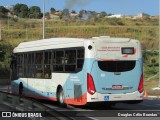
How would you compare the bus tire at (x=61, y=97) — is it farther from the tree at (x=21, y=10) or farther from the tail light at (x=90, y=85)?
the tree at (x=21, y=10)

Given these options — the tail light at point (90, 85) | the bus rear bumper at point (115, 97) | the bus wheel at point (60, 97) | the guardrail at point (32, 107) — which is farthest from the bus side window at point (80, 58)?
the guardrail at point (32, 107)

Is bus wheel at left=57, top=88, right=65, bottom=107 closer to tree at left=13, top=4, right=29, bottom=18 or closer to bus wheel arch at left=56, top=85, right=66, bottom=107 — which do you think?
bus wheel arch at left=56, top=85, right=66, bottom=107

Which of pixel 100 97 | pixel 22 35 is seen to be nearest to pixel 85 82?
pixel 100 97

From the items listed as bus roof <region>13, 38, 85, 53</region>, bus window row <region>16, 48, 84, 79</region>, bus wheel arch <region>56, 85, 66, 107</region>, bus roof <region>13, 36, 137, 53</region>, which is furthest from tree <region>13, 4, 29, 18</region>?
bus wheel arch <region>56, 85, 66, 107</region>

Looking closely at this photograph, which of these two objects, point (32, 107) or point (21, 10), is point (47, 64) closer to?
point (32, 107)

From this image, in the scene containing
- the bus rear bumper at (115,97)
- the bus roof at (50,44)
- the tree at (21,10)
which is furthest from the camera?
the tree at (21,10)

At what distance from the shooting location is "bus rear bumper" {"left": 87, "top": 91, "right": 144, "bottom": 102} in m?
19.2

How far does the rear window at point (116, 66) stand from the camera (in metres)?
19.7

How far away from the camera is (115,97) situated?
19.5 m

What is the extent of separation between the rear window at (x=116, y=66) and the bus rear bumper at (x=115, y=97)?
97cm

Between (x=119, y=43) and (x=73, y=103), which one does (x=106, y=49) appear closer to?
(x=119, y=43)

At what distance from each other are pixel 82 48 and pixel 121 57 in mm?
1550

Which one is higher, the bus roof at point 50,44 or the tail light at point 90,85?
the bus roof at point 50,44

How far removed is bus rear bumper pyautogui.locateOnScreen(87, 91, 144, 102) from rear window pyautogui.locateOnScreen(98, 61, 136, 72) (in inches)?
38.4
